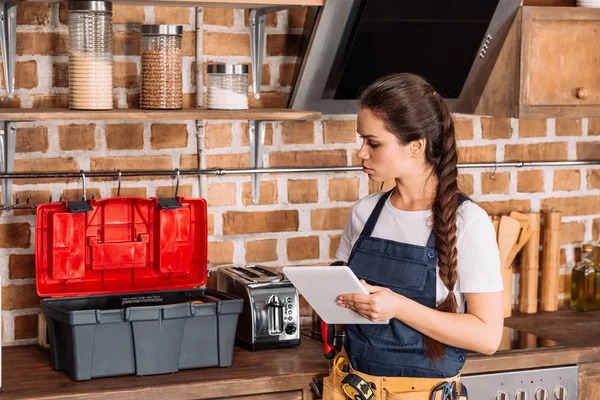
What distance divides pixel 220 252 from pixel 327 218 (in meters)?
0.37

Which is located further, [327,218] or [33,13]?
[327,218]

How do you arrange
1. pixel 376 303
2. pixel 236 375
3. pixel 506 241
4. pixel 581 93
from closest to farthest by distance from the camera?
pixel 376 303, pixel 236 375, pixel 581 93, pixel 506 241

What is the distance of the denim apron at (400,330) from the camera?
2.17 metres

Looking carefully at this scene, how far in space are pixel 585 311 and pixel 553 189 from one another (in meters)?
0.44

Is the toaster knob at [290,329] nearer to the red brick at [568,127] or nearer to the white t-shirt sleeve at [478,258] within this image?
the white t-shirt sleeve at [478,258]

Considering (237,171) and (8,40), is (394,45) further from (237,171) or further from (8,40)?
(8,40)

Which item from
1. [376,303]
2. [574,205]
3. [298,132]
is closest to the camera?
[376,303]

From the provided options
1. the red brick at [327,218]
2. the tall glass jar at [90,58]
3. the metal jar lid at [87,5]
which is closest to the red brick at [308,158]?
the red brick at [327,218]

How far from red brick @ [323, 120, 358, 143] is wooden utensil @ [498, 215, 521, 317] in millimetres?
590

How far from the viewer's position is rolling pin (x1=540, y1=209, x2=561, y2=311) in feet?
10.8

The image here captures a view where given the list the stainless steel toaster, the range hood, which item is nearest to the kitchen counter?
the stainless steel toaster

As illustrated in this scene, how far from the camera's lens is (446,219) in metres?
2.12

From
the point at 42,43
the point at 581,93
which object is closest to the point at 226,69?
the point at 42,43

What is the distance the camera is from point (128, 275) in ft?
8.95
